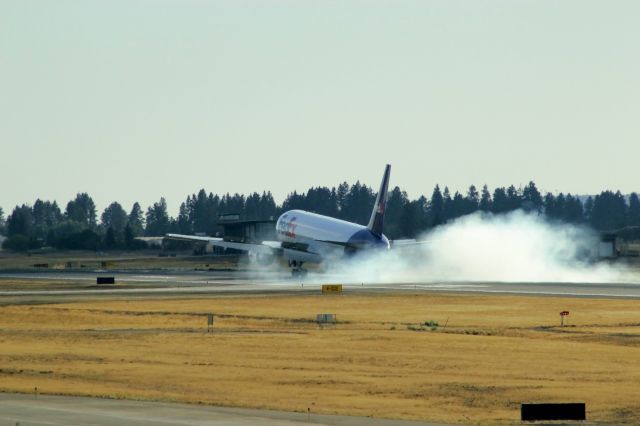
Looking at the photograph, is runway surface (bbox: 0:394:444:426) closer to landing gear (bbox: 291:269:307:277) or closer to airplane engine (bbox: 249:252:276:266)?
landing gear (bbox: 291:269:307:277)

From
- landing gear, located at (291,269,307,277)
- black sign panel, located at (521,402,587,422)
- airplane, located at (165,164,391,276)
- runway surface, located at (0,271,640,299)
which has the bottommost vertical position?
black sign panel, located at (521,402,587,422)

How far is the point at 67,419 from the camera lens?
39.2 m

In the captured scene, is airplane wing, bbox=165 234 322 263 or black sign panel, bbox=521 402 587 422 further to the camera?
airplane wing, bbox=165 234 322 263

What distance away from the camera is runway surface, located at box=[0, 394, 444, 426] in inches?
1537

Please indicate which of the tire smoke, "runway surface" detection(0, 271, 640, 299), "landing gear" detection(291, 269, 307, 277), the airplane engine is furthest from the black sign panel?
the airplane engine

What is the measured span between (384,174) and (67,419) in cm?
11383

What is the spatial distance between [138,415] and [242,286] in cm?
8546

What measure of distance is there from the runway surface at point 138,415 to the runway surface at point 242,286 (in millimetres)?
65633

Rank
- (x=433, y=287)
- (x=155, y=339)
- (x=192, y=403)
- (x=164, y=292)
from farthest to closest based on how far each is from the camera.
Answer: (x=433, y=287) < (x=164, y=292) < (x=155, y=339) < (x=192, y=403)

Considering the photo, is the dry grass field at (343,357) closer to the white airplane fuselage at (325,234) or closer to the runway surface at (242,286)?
the runway surface at (242,286)

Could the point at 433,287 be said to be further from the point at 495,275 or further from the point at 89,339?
the point at 89,339

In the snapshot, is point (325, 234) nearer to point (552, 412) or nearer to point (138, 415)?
point (138, 415)

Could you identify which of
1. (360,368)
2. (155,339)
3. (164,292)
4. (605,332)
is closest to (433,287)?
(164,292)

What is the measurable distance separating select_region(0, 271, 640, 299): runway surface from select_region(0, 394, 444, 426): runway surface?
215ft
